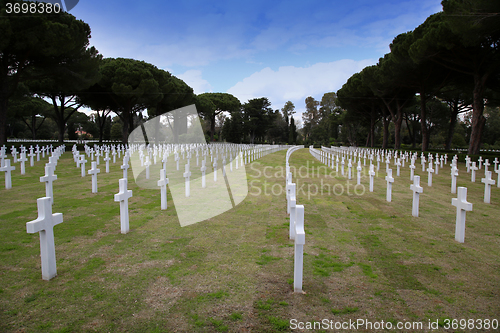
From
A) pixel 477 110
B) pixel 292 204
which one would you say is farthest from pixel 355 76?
pixel 292 204

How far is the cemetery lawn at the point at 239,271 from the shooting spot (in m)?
2.75

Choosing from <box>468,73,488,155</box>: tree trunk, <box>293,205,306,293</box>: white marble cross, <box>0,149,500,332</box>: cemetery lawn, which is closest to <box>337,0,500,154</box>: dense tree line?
<box>468,73,488,155</box>: tree trunk

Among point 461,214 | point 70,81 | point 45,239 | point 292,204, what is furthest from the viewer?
point 70,81

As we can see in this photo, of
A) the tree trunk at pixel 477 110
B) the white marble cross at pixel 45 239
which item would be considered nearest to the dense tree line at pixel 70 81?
the white marble cross at pixel 45 239

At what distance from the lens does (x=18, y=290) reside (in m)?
3.14

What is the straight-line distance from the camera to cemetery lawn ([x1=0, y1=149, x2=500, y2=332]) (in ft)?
9.04

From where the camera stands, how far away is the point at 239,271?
3.71 metres

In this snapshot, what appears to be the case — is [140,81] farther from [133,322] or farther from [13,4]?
[133,322]

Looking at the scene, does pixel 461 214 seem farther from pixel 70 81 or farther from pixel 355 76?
pixel 355 76

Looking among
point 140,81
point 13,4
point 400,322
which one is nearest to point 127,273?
point 400,322

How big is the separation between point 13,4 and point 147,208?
2074cm

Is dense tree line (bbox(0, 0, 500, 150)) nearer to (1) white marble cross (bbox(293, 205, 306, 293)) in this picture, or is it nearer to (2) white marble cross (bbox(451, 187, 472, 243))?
(2) white marble cross (bbox(451, 187, 472, 243))

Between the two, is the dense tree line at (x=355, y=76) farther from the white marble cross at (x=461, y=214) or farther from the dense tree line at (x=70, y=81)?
the white marble cross at (x=461, y=214)

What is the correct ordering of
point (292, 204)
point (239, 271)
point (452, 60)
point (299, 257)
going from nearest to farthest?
point (299, 257) < point (239, 271) < point (292, 204) < point (452, 60)
